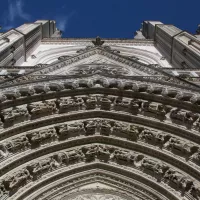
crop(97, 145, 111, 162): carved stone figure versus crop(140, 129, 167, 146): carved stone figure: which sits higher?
crop(140, 129, 167, 146): carved stone figure

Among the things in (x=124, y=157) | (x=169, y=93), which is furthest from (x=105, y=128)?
(x=169, y=93)

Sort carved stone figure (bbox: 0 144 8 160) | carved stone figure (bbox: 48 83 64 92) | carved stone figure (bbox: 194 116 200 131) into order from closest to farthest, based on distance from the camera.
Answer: carved stone figure (bbox: 0 144 8 160)
carved stone figure (bbox: 194 116 200 131)
carved stone figure (bbox: 48 83 64 92)

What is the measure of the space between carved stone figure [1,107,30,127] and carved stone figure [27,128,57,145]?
0.50 m

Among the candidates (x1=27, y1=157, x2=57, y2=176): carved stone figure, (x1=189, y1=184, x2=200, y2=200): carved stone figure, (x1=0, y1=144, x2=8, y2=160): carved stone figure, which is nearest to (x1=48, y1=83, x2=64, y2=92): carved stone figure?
(x1=27, y1=157, x2=57, y2=176): carved stone figure

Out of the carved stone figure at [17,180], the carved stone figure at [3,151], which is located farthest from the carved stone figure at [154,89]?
the carved stone figure at [3,151]

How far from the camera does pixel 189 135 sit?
8.24 metres

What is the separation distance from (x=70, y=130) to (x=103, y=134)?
0.94m

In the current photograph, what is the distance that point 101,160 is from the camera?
885 cm

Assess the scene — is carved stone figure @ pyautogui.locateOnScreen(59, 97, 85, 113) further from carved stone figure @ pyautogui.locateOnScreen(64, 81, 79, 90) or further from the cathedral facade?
carved stone figure @ pyautogui.locateOnScreen(64, 81, 79, 90)

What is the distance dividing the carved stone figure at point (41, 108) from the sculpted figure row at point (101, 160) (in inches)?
48.4

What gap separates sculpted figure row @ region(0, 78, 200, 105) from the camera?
9.04 m

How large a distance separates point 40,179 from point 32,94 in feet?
8.41

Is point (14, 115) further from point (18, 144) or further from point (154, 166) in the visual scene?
point (154, 166)

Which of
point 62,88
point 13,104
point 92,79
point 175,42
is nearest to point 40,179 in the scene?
point 13,104
